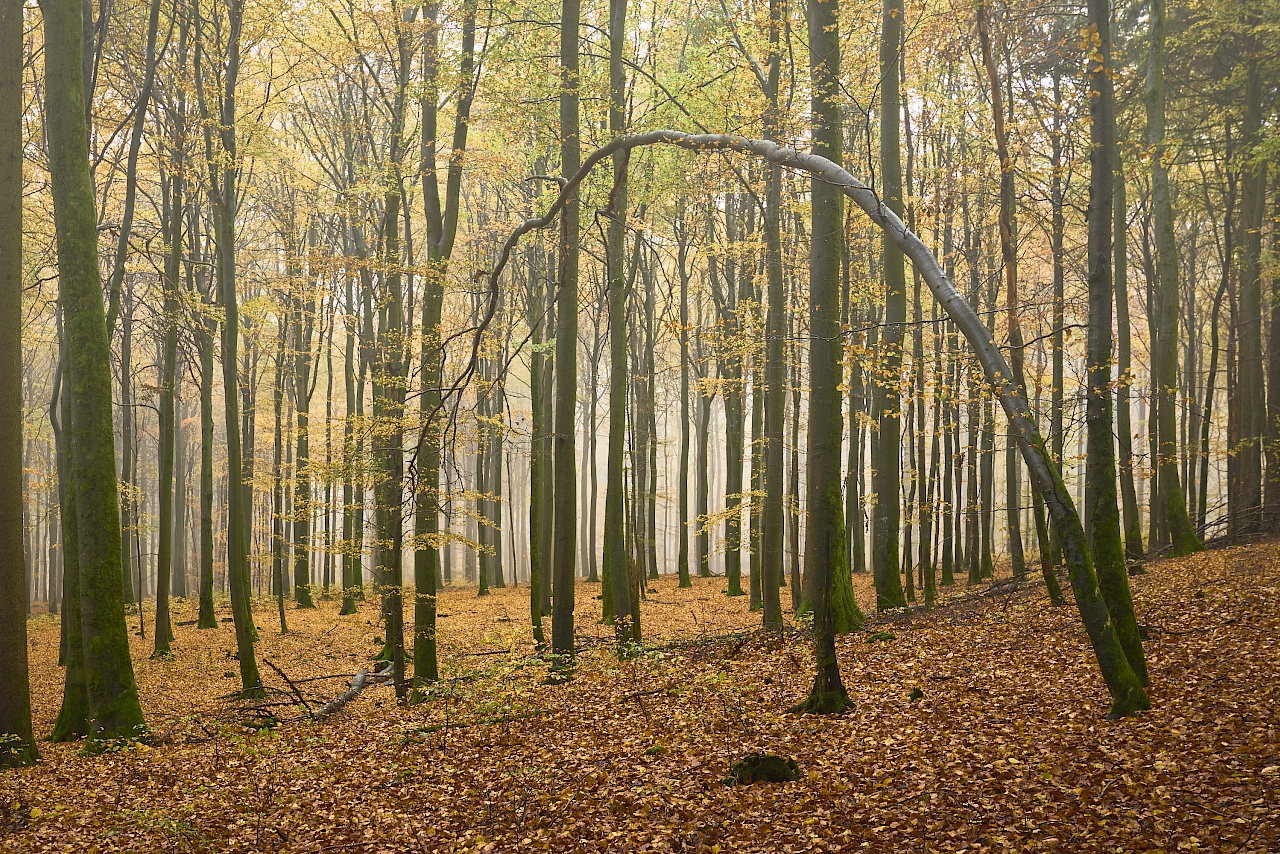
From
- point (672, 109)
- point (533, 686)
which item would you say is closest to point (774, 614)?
point (533, 686)

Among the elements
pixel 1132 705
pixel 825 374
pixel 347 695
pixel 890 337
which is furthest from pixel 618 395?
pixel 1132 705

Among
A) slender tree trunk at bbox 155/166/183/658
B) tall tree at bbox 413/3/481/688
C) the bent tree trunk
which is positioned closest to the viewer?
the bent tree trunk

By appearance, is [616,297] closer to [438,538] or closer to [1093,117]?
[438,538]

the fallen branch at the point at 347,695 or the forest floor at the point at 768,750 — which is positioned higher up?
the forest floor at the point at 768,750

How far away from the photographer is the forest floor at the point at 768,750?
4828 mm

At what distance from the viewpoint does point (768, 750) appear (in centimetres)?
652

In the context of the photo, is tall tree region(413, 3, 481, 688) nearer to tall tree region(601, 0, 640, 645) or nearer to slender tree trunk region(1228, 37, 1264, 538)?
tall tree region(601, 0, 640, 645)

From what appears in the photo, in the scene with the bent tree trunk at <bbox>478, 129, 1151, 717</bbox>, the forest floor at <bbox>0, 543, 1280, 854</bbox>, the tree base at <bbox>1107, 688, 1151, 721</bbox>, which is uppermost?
the bent tree trunk at <bbox>478, 129, 1151, 717</bbox>

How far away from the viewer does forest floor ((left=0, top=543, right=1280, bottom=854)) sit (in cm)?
483

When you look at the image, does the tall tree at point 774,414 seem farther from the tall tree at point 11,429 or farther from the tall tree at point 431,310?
the tall tree at point 11,429

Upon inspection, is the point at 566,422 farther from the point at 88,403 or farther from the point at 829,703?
the point at 88,403

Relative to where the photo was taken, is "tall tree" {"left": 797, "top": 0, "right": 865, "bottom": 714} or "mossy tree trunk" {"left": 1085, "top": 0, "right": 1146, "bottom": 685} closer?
"mossy tree trunk" {"left": 1085, "top": 0, "right": 1146, "bottom": 685}

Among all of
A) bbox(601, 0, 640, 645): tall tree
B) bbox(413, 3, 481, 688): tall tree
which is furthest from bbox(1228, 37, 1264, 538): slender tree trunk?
bbox(413, 3, 481, 688): tall tree

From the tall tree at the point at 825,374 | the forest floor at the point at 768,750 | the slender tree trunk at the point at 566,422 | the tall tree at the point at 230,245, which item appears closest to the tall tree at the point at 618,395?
the forest floor at the point at 768,750
